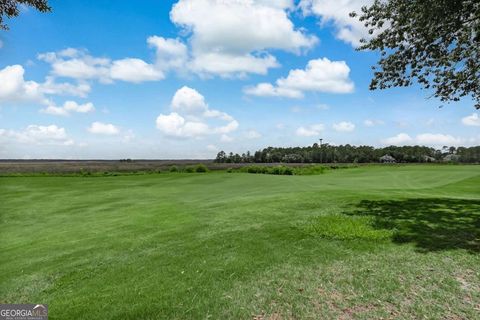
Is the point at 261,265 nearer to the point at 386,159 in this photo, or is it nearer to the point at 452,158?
the point at 386,159

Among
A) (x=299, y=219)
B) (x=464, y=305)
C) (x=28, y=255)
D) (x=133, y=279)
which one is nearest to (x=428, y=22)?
(x=299, y=219)

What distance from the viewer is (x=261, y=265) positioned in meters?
8.29

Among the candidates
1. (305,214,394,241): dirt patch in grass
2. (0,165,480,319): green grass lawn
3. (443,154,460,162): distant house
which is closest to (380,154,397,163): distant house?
(443,154,460,162): distant house

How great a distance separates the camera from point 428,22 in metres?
13.2

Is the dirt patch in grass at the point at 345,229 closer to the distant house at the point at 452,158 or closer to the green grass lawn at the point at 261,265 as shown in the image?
the green grass lawn at the point at 261,265

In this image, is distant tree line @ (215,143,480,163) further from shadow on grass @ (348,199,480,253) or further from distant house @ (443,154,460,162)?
shadow on grass @ (348,199,480,253)

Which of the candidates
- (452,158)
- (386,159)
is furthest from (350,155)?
(452,158)

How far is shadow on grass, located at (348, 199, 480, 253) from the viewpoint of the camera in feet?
32.1

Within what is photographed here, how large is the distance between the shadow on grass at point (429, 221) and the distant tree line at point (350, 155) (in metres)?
125

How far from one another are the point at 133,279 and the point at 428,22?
43.7 feet

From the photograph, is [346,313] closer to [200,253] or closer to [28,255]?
[200,253]

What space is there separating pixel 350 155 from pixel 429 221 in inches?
5404

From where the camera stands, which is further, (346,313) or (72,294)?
(72,294)

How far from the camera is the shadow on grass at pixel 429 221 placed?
9777 mm
